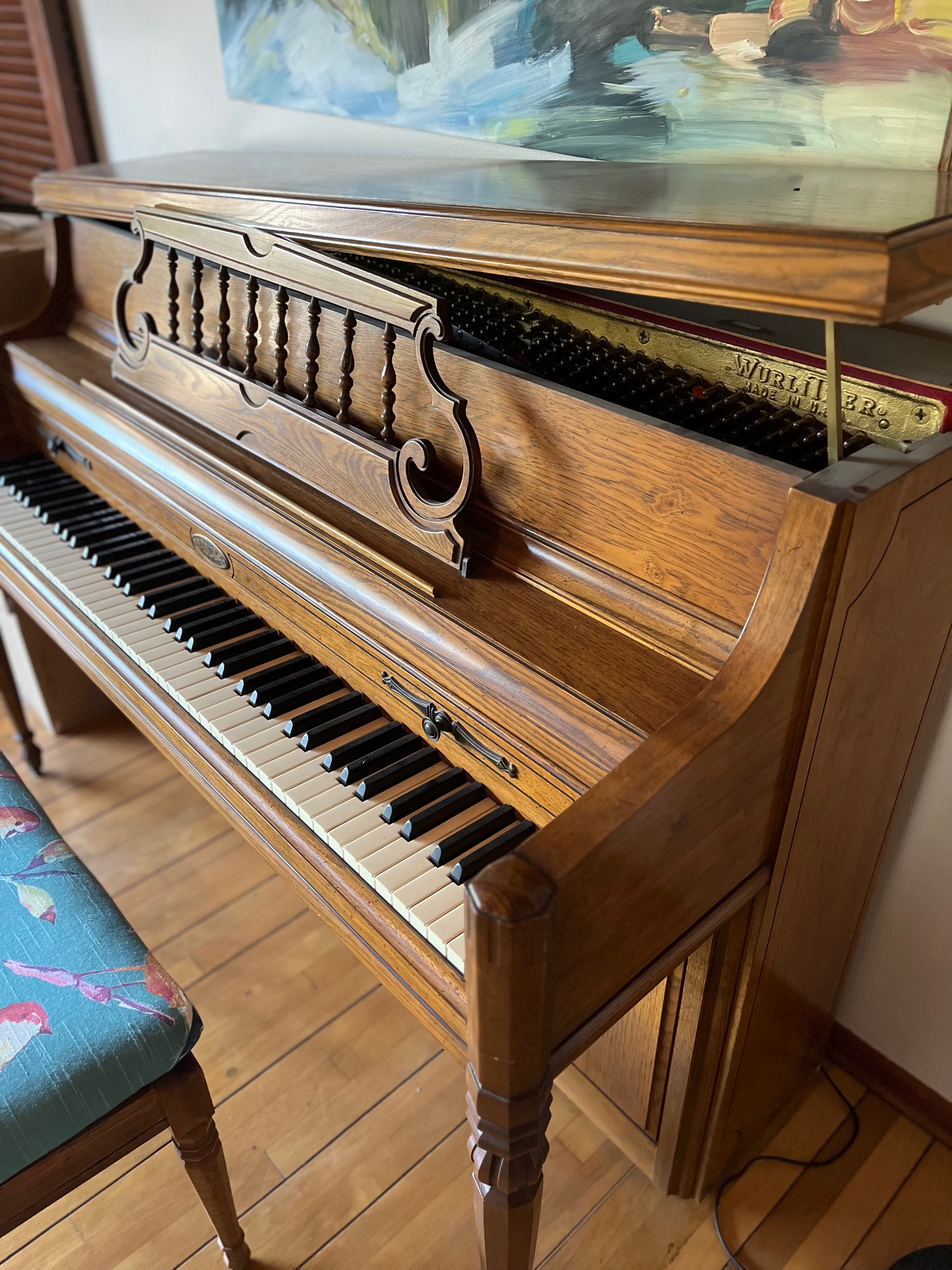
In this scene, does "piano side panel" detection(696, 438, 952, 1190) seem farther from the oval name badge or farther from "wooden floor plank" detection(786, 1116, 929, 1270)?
the oval name badge

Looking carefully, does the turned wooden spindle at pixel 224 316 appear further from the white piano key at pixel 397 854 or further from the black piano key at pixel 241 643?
the white piano key at pixel 397 854

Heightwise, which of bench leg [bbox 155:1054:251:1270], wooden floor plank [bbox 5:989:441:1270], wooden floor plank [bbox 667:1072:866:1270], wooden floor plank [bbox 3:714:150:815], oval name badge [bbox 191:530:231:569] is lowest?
wooden floor plank [bbox 3:714:150:815]

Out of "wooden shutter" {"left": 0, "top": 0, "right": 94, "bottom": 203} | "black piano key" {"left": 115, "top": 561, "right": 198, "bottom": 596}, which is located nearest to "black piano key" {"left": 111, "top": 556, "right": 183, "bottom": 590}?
"black piano key" {"left": 115, "top": 561, "right": 198, "bottom": 596}

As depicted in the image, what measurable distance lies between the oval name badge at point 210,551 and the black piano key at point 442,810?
0.60 meters

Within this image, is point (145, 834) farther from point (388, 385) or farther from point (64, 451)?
point (388, 385)

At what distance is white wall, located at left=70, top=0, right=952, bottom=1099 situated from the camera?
1.34m

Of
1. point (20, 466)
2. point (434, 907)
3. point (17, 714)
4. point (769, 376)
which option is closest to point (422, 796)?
point (434, 907)

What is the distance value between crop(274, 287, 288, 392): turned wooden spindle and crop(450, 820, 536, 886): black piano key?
763 millimetres

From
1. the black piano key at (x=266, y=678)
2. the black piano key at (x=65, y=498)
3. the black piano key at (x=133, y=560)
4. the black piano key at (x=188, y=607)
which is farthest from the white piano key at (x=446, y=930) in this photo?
the black piano key at (x=65, y=498)

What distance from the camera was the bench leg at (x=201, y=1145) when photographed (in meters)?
1.08

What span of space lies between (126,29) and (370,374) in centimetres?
171

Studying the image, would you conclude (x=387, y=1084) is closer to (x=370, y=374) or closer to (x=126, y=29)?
(x=370, y=374)

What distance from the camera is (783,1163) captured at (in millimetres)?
1462

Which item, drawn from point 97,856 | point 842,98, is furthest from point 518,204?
point 97,856
